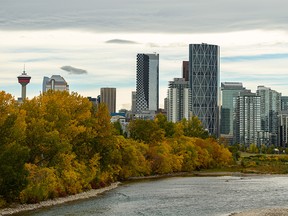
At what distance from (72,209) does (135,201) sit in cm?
1309

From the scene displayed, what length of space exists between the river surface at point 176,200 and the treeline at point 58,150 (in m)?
4.53

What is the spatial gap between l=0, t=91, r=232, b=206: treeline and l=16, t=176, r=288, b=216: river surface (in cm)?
453

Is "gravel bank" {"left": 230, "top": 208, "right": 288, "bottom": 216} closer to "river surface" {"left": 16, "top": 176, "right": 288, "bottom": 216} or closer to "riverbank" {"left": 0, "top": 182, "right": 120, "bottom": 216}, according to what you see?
"river surface" {"left": 16, "top": 176, "right": 288, "bottom": 216}

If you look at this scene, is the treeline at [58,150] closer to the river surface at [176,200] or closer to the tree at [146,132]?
the river surface at [176,200]

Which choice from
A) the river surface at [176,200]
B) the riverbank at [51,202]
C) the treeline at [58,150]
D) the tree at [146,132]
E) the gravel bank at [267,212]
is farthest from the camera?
the tree at [146,132]

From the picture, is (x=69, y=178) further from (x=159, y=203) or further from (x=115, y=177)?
(x=115, y=177)

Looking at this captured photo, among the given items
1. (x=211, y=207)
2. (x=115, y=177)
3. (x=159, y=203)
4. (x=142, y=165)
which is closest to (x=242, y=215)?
(x=211, y=207)

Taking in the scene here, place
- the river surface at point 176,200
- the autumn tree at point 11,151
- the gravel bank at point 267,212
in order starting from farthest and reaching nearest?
the river surface at point 176,200 → the autumn tree at point 11,151 → the gravel bank at point 267,212

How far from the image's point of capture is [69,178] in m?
91.4

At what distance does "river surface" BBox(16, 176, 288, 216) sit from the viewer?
74.4m

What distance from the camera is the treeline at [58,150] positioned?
74750 millimetres

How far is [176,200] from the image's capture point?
3487 inches

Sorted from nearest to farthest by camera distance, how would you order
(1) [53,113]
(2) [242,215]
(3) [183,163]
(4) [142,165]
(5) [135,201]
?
(2) [242,215]
(5) [135,201]
(1) [53,113]
(4) [142,165]
(3) [183,163]

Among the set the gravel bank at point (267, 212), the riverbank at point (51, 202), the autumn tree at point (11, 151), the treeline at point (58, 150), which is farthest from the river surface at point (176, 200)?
the treeline at point (58, 150)
